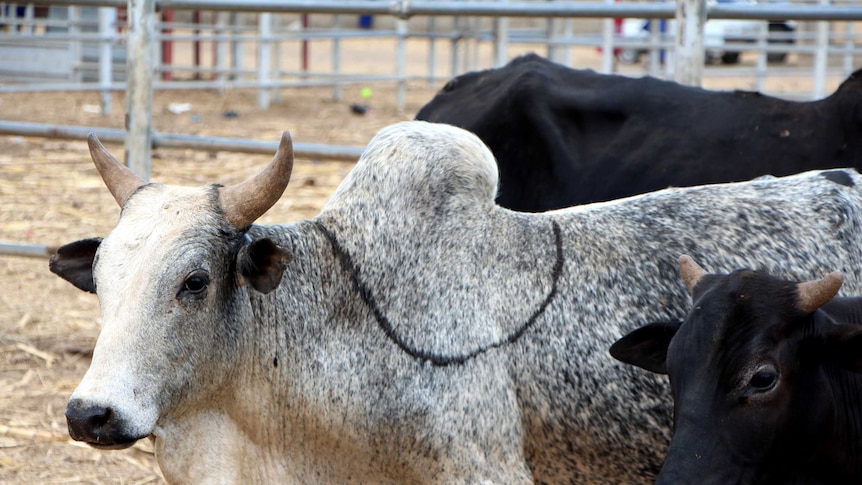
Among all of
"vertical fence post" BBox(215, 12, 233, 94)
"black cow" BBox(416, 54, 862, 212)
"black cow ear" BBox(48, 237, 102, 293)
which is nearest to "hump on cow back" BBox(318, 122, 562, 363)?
"black cow ear" BBox(48, 237, 102, 293)

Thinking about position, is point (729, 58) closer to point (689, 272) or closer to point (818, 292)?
point (689, 272)

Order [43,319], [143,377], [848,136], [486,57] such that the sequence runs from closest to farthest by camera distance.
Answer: [143,377] < [848,136] < [43,319] < [486,57]

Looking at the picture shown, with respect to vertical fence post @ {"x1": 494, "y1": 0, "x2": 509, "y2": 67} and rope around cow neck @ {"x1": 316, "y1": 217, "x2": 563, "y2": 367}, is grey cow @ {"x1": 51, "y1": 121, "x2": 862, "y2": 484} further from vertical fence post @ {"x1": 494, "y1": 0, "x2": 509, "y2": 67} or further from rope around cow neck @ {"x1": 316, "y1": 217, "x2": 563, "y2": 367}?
vertical fence post @ {"x1": 494, "y1": 0, "x2": 509, "y2": 67}

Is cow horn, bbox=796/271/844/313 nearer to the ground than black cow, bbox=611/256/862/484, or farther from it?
farther from it

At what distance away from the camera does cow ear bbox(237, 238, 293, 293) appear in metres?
2.93

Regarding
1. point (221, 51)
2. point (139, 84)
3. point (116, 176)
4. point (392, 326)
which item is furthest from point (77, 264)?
point (221, 51)

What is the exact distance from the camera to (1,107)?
12211mm

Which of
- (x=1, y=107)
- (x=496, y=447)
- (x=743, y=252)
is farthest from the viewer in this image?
Answer: (x=1, y=107)

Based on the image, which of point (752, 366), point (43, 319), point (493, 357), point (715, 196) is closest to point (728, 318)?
point (752, 366)

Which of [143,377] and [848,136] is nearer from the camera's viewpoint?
[143,377]

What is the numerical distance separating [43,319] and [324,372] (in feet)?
10.4

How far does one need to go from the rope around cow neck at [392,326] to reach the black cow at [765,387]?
0.52 m

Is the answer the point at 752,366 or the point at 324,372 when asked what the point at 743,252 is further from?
the point at 324,372

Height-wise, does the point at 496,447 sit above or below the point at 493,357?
below
